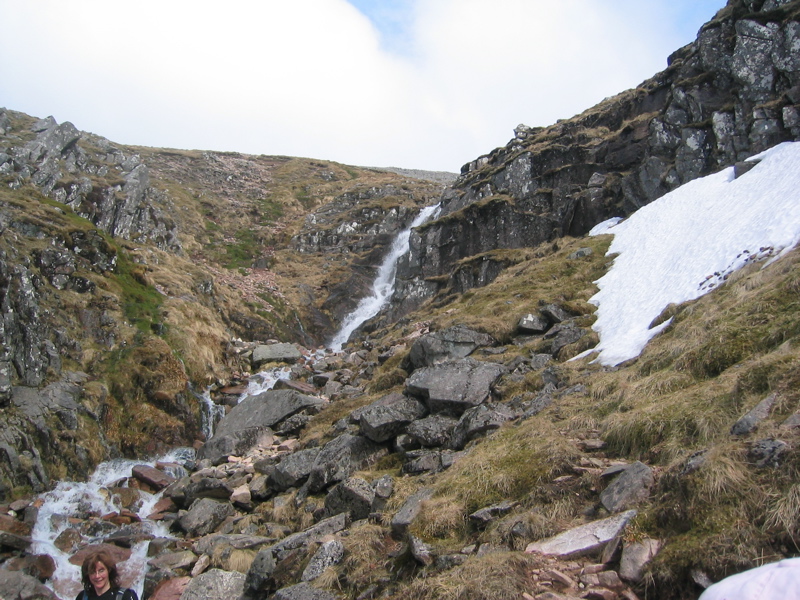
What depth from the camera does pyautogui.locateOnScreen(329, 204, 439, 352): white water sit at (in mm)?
44250

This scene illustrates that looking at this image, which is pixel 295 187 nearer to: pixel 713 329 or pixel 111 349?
pixel 111 349

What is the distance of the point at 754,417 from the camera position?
6.07 m

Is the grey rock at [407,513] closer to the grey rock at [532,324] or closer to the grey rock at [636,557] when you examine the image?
the grey rock at [636,557]

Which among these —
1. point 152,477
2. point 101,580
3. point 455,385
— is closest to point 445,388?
point 455,385

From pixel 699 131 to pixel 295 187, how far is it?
66190 millimetres

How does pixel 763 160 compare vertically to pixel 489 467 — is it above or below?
above

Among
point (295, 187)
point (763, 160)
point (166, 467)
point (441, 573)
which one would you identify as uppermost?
point (295, 187)

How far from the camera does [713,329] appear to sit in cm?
1016

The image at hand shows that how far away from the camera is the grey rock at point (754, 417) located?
234 inches

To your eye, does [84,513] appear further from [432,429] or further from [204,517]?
[432,429]

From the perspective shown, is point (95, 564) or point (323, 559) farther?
point (323, 559)

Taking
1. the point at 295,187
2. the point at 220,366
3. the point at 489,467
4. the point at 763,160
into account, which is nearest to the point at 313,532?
the point at 489,467

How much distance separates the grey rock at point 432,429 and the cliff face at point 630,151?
24916 millimetres

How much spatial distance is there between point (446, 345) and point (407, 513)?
1091 cm
